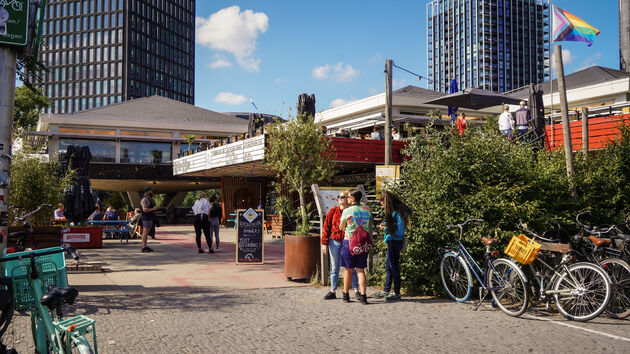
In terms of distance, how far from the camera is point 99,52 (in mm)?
108500

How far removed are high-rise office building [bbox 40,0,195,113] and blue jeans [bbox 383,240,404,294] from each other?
106 m

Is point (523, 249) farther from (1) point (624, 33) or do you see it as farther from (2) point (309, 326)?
(1) point (624, 33)

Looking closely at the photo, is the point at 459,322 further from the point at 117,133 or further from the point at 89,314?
the point at 117,133

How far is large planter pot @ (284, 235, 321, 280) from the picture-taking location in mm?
9352

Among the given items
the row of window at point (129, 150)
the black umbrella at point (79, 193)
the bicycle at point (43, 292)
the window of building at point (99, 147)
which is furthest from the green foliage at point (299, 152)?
the window of building at point (99, 147)

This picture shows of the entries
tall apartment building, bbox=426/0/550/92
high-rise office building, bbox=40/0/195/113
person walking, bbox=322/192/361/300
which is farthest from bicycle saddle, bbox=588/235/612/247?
tall apartment building, bbox=426/0/550/92

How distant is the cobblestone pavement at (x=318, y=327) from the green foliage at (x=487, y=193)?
906 mm

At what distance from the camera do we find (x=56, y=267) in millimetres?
3963

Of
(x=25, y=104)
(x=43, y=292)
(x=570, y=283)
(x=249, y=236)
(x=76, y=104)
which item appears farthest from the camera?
(x=76, y=104)

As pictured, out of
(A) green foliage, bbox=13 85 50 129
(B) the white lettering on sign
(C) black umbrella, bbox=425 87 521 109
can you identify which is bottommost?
(B) the white lettering on sign

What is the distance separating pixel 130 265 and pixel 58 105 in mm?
110158

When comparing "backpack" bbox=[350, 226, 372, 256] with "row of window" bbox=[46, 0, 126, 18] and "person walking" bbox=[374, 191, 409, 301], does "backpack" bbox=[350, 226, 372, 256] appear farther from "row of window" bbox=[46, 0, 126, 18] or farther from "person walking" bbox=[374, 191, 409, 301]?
"row of window" bbox=[46, 0, 126, 18]

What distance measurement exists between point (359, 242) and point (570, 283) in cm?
263

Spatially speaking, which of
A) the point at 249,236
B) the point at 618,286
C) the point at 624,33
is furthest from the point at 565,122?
the point at 624,33
